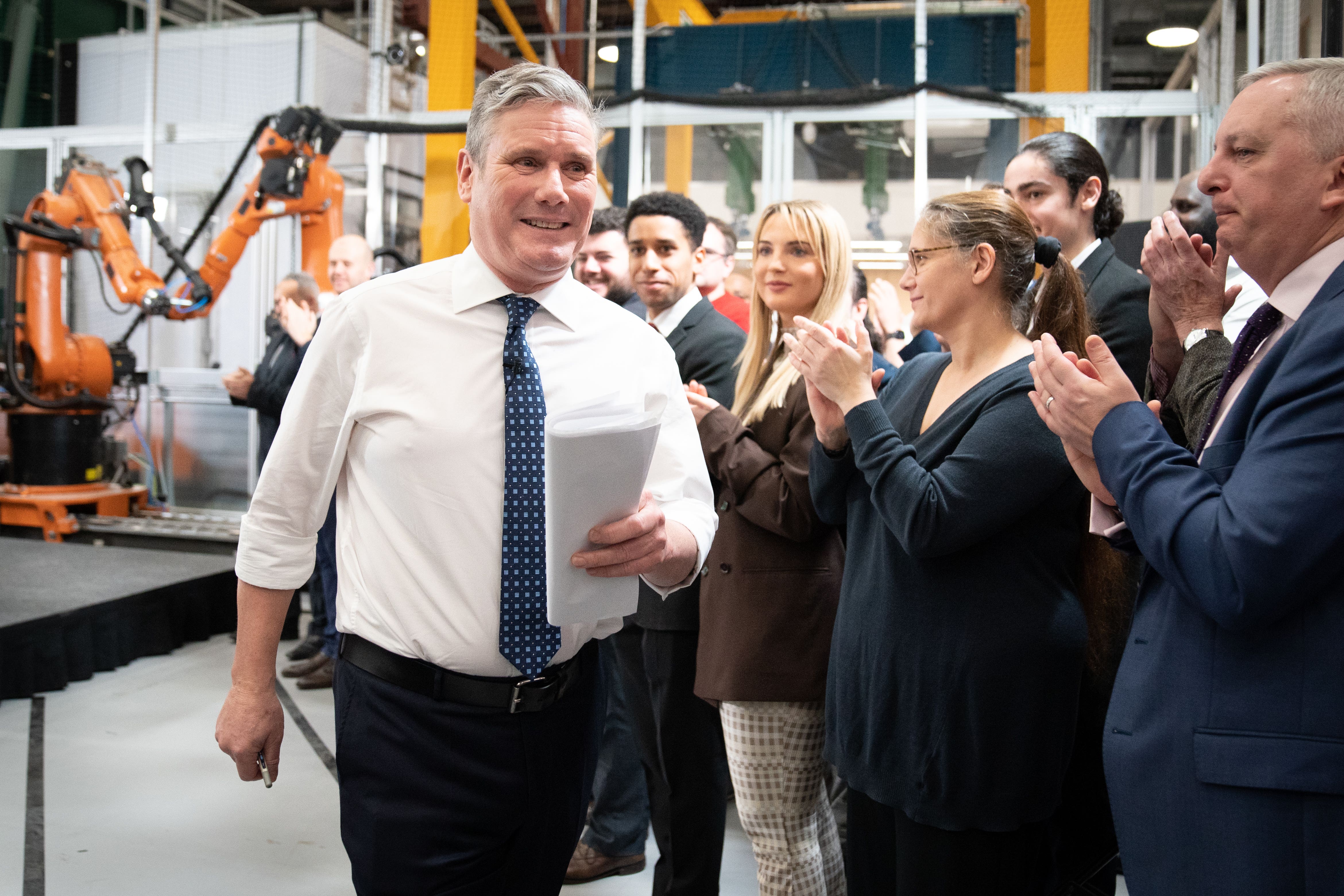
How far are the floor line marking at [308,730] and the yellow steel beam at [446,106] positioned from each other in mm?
3109

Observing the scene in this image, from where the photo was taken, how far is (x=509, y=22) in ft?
25.8

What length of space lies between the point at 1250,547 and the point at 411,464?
1041 mm

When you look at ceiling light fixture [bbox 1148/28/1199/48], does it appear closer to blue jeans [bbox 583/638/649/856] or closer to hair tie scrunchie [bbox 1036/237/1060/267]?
→ hair tie scrunchie [bbox 1036/237/1060/267]

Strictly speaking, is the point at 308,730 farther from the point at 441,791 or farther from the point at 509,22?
the point at 509,22

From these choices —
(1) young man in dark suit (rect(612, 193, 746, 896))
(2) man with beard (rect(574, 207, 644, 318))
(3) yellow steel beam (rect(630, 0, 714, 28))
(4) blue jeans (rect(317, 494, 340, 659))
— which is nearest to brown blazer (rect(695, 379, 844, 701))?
(1) young man in dark suit (rect(612, 193, 746, 896))

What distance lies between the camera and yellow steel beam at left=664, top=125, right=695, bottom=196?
20.5 ft

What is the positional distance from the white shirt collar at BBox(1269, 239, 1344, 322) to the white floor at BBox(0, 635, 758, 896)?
213 cm

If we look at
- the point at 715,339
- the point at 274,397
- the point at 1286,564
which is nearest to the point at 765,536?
the point at 715,339

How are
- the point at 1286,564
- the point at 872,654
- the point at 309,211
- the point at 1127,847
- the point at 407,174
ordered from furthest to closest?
the point at 407,174
the point at 309,211
the point at 872,654
the point at 1127,847
the point at 1286,564

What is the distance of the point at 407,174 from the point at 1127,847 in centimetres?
684

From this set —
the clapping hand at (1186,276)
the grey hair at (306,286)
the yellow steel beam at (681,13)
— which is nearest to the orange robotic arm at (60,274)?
the grey hair at (306,286)

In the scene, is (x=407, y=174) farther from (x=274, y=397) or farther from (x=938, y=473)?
(x=938, y=473)

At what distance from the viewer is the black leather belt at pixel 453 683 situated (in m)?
1.41

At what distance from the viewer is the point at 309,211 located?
588 cm
